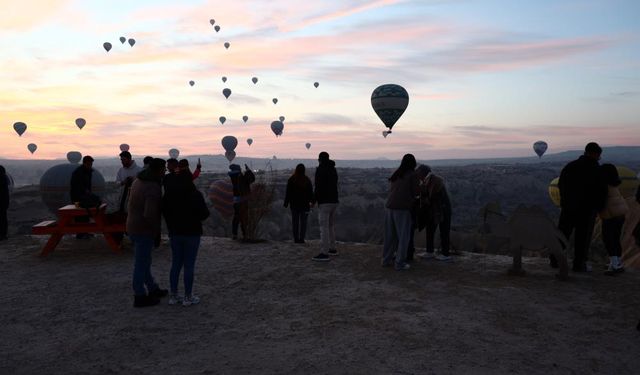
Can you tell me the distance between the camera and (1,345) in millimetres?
5570

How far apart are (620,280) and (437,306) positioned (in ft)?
11.8

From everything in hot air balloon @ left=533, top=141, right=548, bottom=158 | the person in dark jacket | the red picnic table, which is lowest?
the red picnic table

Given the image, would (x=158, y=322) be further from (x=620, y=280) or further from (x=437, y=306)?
(x=620, y=280)

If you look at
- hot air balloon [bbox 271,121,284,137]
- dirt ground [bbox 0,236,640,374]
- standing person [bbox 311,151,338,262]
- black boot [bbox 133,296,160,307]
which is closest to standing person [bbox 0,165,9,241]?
dirt ground [bbox 0,236,640,374]

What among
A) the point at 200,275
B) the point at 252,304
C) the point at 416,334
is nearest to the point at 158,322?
the point at 252,304

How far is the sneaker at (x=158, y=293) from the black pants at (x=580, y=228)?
692cm

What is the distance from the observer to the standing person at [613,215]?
8430mm

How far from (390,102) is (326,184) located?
1952 centimetres

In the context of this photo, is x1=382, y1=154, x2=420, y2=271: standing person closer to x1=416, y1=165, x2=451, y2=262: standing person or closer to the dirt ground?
the dirt ground

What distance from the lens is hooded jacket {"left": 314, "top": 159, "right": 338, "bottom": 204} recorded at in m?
9.88

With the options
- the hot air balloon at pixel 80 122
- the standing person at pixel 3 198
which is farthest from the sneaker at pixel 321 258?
the hot air balloon at pixel 80 122

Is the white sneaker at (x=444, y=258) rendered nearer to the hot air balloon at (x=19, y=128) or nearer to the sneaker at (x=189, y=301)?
the sneaker at (x=189, y=301)

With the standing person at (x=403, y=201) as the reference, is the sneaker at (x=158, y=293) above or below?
below

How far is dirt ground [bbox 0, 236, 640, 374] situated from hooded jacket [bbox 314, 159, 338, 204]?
1320 mm
